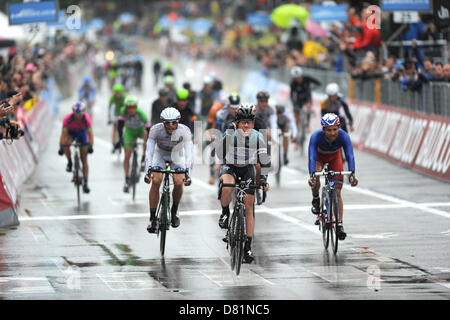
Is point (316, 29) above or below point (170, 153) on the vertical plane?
above

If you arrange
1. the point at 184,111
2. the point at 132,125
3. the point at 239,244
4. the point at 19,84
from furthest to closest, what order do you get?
1. the point at 19,84
2. the point at 184,111
3. the point at 132,125
4. the point at 239,244

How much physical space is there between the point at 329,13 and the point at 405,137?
10941mm

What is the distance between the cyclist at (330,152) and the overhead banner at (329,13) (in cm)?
2060

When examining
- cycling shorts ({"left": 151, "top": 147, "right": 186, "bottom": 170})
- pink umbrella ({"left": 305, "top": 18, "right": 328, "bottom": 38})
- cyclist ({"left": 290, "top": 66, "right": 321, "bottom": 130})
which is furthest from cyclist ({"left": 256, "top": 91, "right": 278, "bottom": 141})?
pink umbrella ({"left": 305, "top": 18, "right": 328, "bottom": 38})

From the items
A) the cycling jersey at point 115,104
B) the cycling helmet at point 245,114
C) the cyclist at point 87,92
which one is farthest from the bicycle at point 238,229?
the cyclist at point 87,92

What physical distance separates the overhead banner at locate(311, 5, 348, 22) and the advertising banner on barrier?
496cm

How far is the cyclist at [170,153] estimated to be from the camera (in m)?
15.2

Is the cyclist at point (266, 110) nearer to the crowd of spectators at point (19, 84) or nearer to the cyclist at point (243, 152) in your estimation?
the crowd of spectators at point (19, 84)

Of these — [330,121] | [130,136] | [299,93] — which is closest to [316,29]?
[299,93]

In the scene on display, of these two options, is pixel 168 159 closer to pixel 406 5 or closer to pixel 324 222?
pixel 324 222

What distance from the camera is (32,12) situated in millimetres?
27703

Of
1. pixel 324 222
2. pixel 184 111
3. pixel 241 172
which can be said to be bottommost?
pixel 324 222

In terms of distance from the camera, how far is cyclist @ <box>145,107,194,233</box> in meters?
15.2
